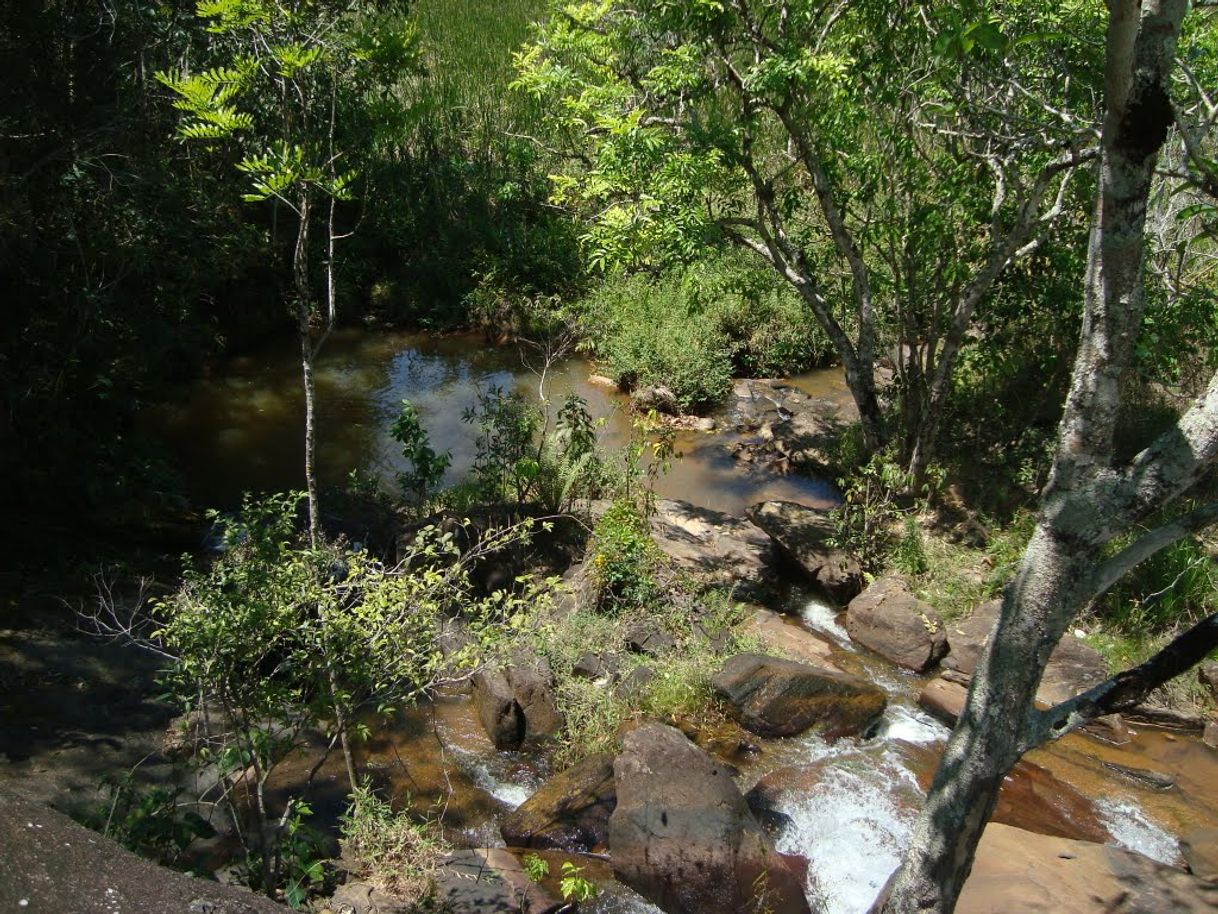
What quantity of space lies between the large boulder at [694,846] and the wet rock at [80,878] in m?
3.08

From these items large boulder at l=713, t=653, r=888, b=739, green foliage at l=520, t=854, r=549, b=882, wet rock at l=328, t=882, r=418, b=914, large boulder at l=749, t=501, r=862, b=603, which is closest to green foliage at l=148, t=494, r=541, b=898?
wet rock at l=328, t=882, r=418, b=914

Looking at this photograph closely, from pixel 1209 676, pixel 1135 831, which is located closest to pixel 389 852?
pixel 1135 831

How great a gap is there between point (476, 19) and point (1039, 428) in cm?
1360

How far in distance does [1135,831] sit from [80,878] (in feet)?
18.5

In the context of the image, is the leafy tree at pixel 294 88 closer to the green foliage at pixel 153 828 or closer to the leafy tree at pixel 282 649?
the leafy tree at pixel 282 649

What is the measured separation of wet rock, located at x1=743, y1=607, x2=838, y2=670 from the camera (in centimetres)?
703

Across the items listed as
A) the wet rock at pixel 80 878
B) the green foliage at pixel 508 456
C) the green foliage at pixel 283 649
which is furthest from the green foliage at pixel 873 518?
the wet rock at pixel 80 878

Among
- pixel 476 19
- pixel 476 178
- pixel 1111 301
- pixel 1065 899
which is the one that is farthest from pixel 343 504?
pixel 476 19

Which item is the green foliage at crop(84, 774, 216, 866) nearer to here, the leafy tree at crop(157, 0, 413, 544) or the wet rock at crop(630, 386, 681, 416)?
the leafy tree at crop(157, 0, 413, 544)

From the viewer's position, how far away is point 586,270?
815cm

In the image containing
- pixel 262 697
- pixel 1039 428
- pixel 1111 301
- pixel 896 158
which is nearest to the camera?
pixel 1111 301

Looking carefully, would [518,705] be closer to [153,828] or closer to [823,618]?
[153,828]

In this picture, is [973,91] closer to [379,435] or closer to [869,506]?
[869,506]

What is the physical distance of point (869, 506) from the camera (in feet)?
26.6
